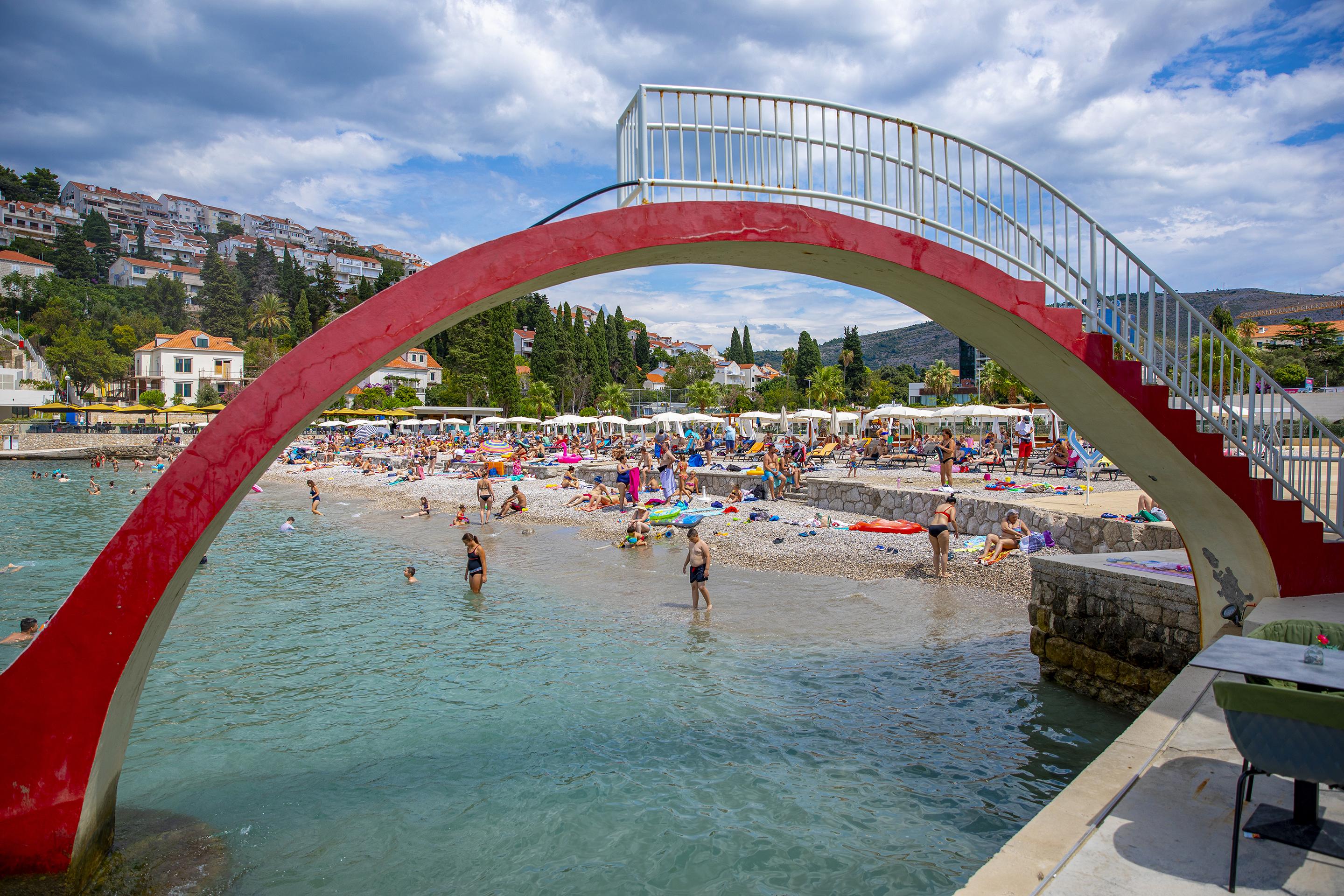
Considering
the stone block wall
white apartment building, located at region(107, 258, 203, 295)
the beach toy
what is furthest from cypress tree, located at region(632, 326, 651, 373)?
the stone block wall

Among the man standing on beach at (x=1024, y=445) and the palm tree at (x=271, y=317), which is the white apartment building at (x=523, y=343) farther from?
the man standing on beach at (x=1024, y=445)

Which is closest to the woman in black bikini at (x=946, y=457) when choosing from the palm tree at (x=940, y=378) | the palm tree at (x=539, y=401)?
the palm tree at (x=539, y=401)

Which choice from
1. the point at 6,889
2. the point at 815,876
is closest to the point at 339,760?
the point at 6,889

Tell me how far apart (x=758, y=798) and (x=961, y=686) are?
391cm

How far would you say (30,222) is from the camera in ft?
456

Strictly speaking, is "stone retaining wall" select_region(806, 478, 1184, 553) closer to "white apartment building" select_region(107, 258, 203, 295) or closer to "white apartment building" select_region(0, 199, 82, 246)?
A: "white apartment building" select_region(107, 258, 203, 295)

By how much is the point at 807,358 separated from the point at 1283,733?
95589 millimetres

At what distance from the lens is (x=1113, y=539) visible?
44.8 feet

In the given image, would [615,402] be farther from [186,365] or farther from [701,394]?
[186,365]

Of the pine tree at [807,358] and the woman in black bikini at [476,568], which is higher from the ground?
the pine tree at [807,358]

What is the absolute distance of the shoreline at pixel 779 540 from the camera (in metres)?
14.8

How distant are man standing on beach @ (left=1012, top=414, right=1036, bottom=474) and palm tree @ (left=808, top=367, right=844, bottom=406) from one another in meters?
51.7

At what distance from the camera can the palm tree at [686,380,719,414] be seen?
284 ft

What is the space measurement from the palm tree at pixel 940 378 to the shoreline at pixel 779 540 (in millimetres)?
65123
